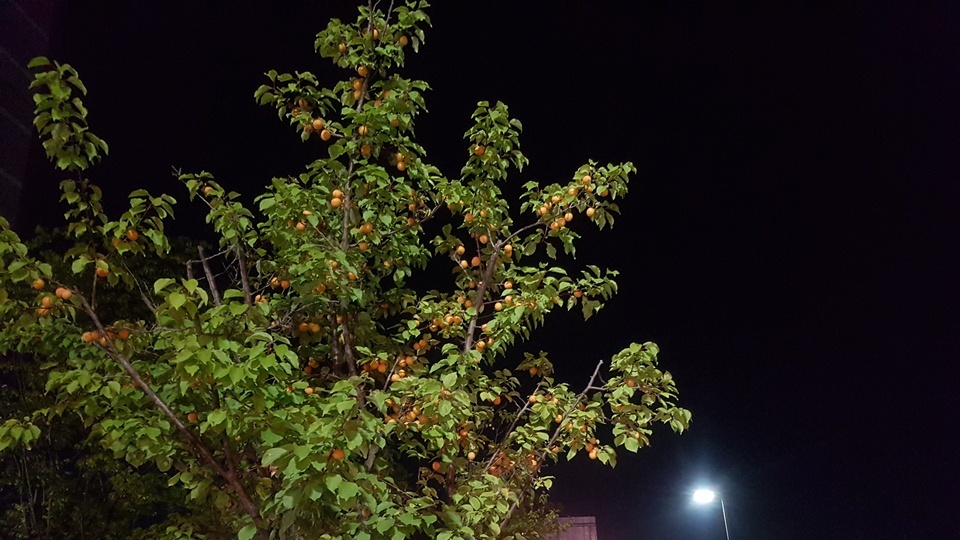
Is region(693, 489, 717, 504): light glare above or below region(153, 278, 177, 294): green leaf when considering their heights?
above

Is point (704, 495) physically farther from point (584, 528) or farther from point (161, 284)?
point (161, 284)

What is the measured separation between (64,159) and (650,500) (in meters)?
12.4

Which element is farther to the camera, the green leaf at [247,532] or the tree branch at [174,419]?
the green leaf at [247,532]

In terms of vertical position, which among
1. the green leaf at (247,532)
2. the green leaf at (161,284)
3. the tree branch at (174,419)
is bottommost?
the green leaf at (247,532)

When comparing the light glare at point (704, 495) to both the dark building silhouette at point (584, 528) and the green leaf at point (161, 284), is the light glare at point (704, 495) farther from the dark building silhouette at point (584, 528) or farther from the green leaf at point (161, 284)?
the green leaf at point (161, 284)

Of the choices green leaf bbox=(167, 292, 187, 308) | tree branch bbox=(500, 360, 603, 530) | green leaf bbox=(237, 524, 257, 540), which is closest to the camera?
green leaf bbox=(167, 292, 187, 308)

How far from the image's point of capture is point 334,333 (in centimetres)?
401

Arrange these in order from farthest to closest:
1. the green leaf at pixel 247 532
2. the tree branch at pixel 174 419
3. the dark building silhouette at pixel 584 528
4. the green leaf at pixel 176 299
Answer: the dark building silhouette at pixel 584 528 → the green leaf at pixel 247 532 → the tree branch at pixel 174 419 → the green leaf at pixel 176 299

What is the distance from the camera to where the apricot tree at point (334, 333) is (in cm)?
279

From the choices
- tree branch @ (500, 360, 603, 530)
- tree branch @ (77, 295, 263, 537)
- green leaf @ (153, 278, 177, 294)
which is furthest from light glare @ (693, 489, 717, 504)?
green leaf @ (153, 278, 177, 294)

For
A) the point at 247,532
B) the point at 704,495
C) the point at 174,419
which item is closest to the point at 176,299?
the point at 174,419

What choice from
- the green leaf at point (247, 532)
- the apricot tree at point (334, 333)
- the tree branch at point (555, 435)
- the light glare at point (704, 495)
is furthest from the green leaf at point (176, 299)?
the light glare at point (704, 495)

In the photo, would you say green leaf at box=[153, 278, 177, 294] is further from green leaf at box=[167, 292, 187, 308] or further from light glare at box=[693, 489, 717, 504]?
light glare at box=[693, 489, 717, 504]

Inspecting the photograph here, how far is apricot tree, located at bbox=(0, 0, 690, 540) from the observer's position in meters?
2.79
